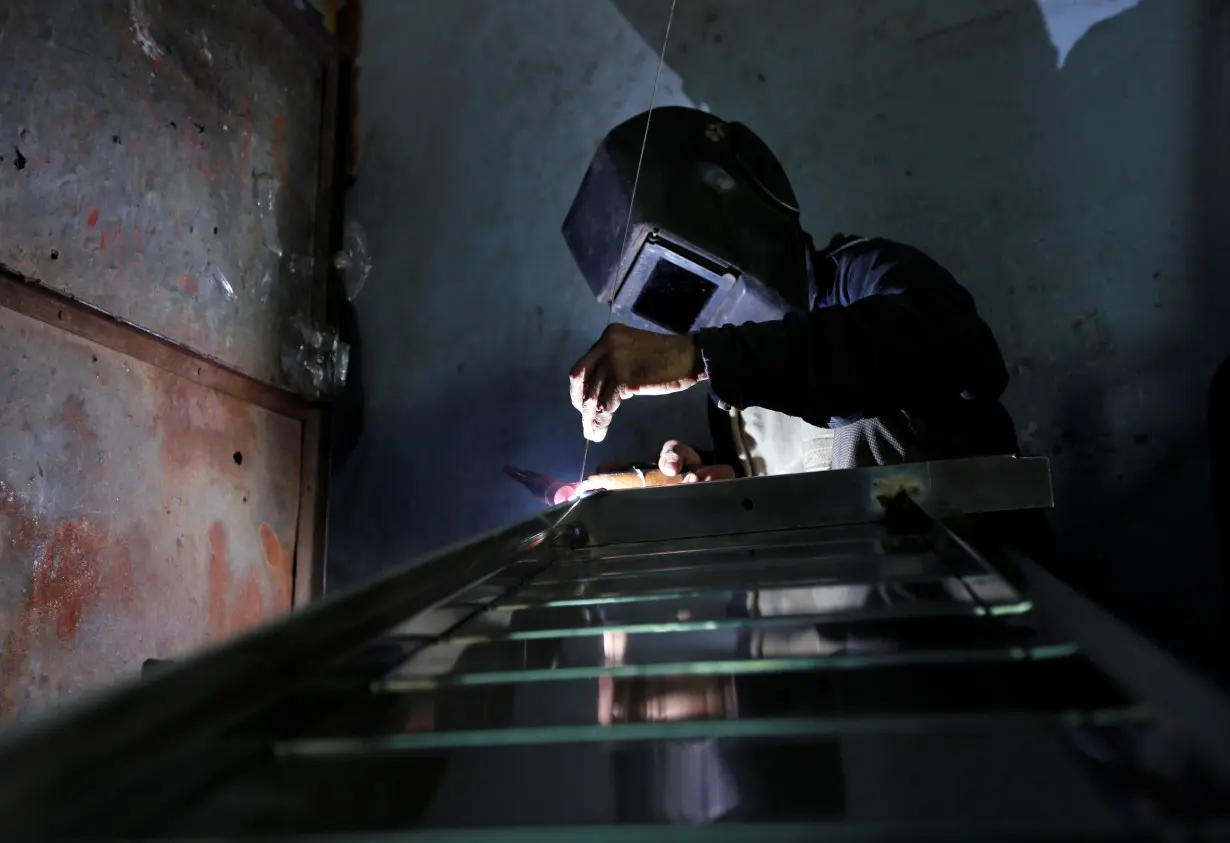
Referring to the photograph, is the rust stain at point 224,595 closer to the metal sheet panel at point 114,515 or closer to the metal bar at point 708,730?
the metal sheet panel at point 114,515

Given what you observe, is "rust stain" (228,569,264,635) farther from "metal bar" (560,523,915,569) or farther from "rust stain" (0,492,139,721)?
"metal bar" (560,523,915,569)

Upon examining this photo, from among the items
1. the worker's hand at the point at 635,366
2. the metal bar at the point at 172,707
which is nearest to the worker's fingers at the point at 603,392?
the worker's hand at the point at 635,366

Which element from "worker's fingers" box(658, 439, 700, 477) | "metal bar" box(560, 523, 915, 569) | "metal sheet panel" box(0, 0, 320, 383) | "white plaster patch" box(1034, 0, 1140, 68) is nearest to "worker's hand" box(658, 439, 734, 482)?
"worker's fingers" box(658, 439, 700, 477)

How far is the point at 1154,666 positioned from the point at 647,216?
1.10 metres

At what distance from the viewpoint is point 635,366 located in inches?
46.6

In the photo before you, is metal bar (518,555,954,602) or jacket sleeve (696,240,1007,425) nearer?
metal bar (518,555,954,602)

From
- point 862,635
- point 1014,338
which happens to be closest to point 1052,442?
point 1014,338

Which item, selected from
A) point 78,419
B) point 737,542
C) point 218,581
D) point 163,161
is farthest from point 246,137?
point 737,542

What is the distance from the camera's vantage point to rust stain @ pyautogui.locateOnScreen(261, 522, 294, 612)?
2004mm

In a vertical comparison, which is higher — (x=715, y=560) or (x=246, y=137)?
(x=246, y=137)

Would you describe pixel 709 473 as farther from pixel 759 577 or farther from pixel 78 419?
pixel 78 419

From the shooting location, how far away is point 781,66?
206 cm

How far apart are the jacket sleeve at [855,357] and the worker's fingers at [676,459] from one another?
0.58 metres

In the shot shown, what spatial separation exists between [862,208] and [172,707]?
1897 mm
